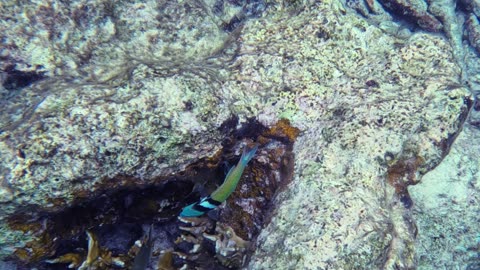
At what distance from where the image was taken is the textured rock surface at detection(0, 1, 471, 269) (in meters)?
2.41

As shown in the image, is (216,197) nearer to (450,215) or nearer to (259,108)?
(259,108)

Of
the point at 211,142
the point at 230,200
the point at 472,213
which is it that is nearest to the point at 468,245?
the point at 472,213

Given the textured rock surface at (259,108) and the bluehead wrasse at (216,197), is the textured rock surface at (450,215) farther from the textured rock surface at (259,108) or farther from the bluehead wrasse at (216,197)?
the bluehead wrasse at (216,197)

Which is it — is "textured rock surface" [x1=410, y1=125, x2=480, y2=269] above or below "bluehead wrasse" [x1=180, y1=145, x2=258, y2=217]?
below

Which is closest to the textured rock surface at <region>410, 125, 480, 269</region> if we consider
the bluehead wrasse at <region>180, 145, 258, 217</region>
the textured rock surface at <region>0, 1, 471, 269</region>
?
the textured rock surface at <region>0, 1, 471, 269</region>

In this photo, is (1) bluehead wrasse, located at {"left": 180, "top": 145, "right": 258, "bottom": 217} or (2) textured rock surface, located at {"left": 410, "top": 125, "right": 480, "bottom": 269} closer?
(1) bluehead wrasse, located at {"left": 180, "top": 145, "right": 258, "bottom": 217}

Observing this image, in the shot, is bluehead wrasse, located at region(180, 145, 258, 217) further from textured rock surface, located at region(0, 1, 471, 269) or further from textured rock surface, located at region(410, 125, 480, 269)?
textured rock surface, located at region(410, 125, 480, 269)

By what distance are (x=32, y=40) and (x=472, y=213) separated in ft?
16.4

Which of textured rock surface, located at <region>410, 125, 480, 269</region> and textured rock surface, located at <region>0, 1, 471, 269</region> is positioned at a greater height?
textured rock surface, located at <region>0, 1, 471, 269</region>

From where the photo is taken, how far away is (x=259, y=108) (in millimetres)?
3121

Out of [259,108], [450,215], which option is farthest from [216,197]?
[450,215]

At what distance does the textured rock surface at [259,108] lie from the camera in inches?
94.7

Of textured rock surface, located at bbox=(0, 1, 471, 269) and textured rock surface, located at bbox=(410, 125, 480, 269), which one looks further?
textured rock surface, located at bbox=(410, 125, 480, 269)

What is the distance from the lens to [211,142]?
111 inches
